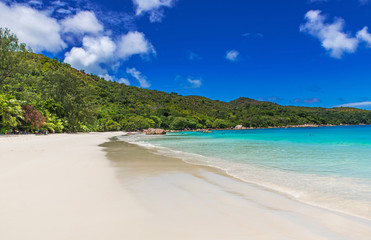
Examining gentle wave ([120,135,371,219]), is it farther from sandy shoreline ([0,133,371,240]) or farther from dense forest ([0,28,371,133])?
dense forest ([0,28,371,133])

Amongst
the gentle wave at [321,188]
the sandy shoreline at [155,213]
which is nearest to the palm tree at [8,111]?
the sandy shoreline at [155,213]

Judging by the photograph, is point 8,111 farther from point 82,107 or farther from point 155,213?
point 155,213

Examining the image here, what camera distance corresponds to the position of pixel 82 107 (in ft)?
165

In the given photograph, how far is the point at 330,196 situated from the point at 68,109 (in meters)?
52.4

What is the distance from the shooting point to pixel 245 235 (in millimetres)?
3135

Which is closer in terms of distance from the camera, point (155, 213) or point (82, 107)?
point (155, 213)

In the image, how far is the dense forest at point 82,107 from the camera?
34562mm

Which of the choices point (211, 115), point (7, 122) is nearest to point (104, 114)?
point (7, 122)

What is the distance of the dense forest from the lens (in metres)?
34.6

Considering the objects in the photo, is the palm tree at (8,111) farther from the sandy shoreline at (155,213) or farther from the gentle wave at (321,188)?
the gentle wave at (321,188)

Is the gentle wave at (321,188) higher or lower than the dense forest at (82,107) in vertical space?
lower

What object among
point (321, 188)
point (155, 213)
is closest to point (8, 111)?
point (155, 213)

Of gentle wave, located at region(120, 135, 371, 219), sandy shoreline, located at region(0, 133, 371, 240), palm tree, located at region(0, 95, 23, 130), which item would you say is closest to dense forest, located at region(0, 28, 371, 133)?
palm tree, located at region(0, 95, 23, 130)

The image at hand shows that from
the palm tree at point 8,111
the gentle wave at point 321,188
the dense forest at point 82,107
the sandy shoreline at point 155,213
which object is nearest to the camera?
the sandy shoreline at point 155,213
